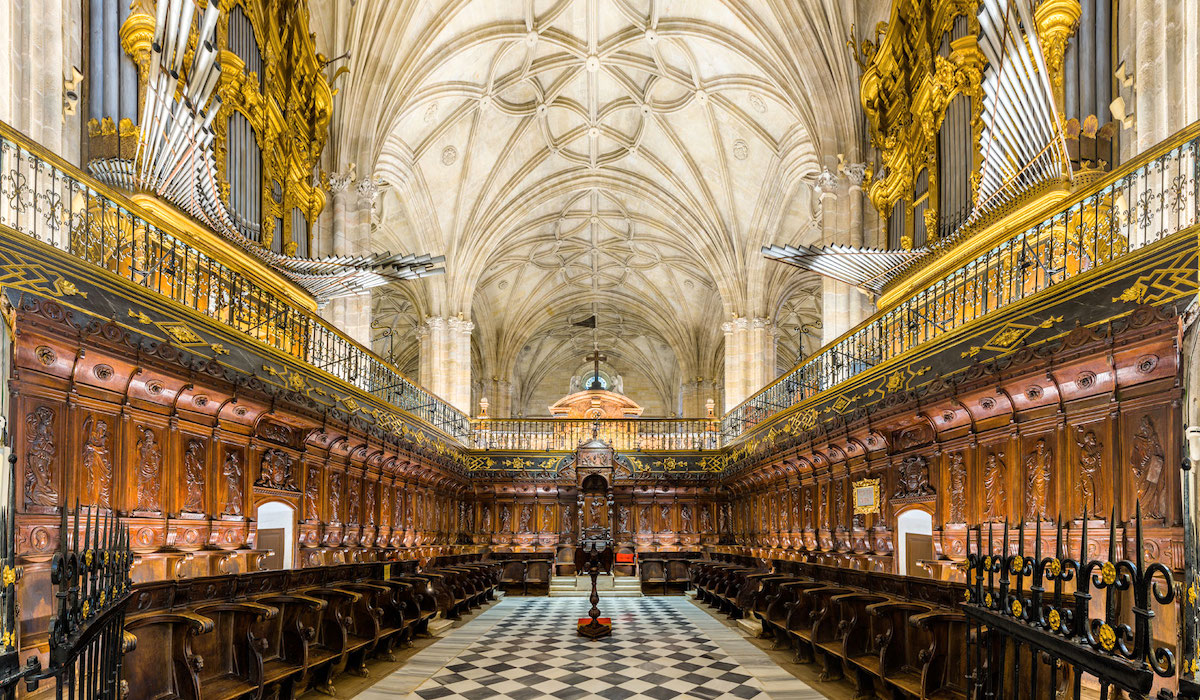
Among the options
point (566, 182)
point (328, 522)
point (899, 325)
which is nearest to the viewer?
point (899, 325)

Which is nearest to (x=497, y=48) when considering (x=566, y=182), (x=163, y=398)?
(x=566, y=182)

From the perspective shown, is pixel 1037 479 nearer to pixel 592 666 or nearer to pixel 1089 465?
pixel 1089 465

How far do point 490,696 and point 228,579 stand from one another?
2.17m

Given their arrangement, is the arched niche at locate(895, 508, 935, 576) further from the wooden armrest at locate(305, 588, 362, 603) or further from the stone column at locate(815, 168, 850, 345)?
the wooden armrest at locate(305, 588, 362, 603)

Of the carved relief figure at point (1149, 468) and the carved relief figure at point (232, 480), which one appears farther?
the carved relief figure at point (232, 480)

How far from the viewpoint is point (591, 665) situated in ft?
26.1

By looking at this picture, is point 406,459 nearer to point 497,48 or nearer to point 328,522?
point 328,522

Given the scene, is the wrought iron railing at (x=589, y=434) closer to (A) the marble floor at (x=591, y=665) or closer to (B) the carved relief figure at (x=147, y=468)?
(A) the marble floor at (x=591, y=665)

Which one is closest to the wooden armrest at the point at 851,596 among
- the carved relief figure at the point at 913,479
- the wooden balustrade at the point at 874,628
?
the wooden balustrade at the point at 874,628

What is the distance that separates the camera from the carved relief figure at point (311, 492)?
10570 millimetres

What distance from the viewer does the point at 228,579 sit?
6.09 meters

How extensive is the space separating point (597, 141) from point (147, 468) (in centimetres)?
1809

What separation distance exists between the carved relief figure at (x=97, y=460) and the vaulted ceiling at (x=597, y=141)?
1047 centimetres

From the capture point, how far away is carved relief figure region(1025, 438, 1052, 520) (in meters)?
6.48
